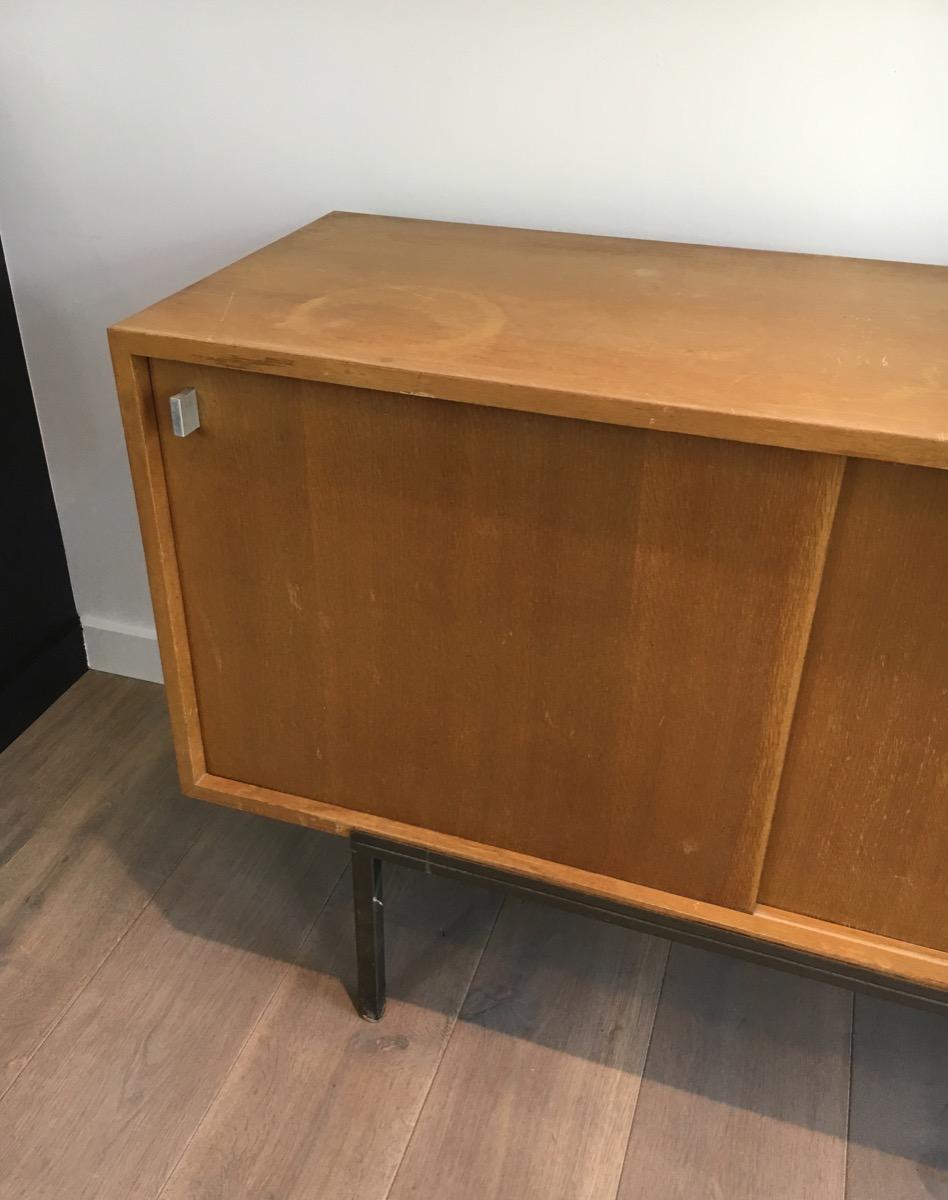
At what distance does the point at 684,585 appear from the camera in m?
0.88

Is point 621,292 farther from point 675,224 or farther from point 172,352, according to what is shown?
point 172,352

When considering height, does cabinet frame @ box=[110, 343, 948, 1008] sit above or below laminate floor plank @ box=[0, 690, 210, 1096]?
above

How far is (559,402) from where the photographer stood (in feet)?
2.68

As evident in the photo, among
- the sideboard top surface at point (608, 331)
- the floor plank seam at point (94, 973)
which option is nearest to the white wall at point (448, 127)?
the sideboard top surface at point (608, 331)

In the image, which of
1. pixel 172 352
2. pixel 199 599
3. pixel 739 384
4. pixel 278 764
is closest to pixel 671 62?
pixel 739 384

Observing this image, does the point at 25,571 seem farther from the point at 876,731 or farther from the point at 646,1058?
the point at 876,731

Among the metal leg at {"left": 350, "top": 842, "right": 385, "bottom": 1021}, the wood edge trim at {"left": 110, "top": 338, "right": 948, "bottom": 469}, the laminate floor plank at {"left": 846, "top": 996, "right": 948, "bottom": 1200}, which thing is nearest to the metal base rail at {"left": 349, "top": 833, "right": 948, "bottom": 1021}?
the metal leg at {"left": 350, "top": 842, "right": 385, "bottom": 1021}

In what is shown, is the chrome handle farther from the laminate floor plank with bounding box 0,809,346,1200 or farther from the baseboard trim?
the baseboard trim

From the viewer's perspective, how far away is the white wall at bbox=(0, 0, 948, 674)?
1.10 meters

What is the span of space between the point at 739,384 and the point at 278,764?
622 millimetres

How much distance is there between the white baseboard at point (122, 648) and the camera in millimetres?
1800

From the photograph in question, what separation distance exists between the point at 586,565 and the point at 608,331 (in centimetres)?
20

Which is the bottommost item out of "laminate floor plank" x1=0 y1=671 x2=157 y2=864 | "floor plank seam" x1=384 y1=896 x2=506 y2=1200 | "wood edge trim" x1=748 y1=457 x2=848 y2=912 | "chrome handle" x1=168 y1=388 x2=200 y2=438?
"floor plank seam" x1=384 y1=896 x2=506 y2=1200

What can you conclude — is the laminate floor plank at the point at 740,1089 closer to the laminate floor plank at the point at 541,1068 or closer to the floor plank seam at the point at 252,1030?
the laminate floor plank at the point at 541,1068
